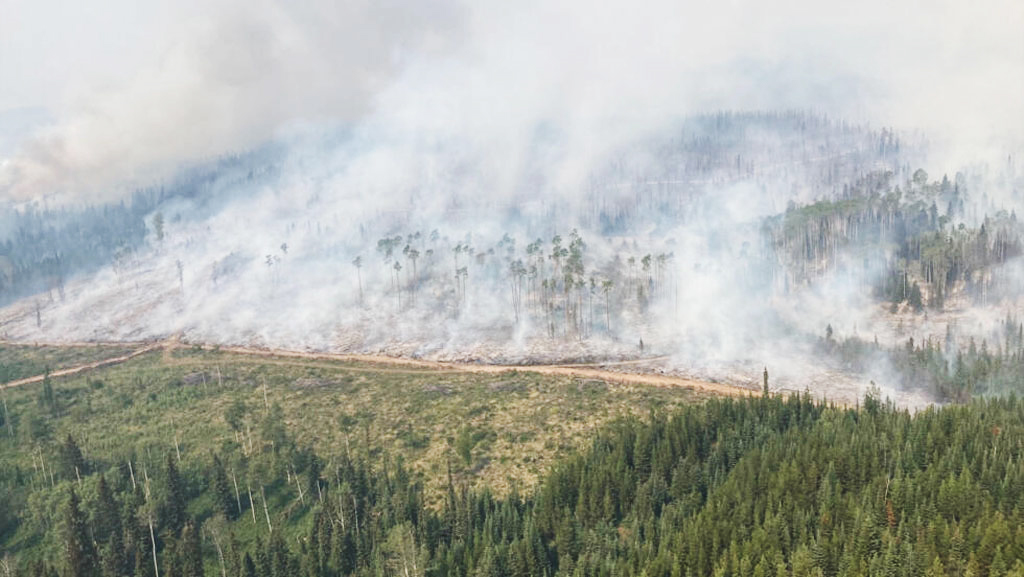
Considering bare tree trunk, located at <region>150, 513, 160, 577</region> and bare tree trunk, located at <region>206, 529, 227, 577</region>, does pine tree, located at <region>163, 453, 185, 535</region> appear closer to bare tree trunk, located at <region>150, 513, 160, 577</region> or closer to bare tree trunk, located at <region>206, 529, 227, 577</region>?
bare tree trunk, located at <region>150, 513, 160, 577</region>

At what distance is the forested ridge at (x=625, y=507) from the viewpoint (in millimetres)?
113938

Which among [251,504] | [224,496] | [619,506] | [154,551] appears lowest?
[154,551]

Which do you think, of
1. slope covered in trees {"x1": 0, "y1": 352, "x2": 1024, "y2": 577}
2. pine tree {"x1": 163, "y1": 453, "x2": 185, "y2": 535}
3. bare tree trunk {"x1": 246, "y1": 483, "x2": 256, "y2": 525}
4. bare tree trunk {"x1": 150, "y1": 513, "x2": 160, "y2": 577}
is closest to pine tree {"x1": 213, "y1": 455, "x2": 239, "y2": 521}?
slope covered in trees {"x1": 0, "y1": 352, "x2": 1024, "y2": 577}

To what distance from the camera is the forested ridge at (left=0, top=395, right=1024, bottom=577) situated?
114 meters

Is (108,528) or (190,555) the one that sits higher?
(108,528)

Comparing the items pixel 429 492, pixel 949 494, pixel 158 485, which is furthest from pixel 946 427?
pixel 158 485

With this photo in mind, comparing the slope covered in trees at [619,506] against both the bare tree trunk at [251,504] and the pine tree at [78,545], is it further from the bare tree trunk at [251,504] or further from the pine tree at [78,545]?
the bare tree trunk at [251,504]

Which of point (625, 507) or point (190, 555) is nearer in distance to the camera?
point (190, 555)

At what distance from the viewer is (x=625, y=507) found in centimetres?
14962

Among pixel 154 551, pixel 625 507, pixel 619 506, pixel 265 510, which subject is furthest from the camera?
pixel 265 510

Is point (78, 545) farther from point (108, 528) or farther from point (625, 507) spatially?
point (625, 507)

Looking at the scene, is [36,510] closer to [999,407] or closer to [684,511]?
[684,511]

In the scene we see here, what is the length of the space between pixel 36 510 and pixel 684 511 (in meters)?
146

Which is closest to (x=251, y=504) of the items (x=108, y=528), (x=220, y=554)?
(x=220, y=554)
